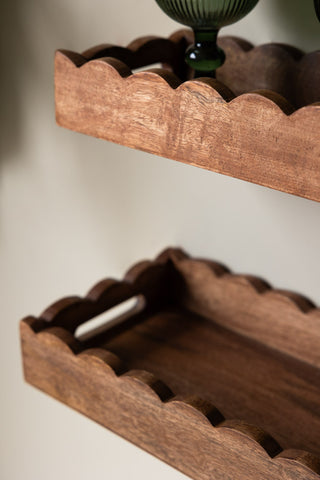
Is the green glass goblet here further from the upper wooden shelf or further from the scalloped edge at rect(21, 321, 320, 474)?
the scalloped edge at rect(21, 321, 320, 474)

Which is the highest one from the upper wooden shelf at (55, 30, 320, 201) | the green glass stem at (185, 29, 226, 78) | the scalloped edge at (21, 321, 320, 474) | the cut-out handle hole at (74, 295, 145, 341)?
the green glass stem at (185, 29, 226, 78)

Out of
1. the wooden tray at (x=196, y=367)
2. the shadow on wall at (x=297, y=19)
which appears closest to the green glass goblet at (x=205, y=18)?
the shadow on wall at (x=297, y=19)

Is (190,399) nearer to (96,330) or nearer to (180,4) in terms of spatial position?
(96,330)

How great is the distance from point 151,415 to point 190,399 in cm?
6

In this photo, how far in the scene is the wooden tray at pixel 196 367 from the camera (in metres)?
0.68

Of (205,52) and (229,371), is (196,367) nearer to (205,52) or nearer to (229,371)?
(229,371)

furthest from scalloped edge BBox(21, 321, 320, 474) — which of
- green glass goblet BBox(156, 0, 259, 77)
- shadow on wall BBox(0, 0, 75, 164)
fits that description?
shadow on wall BBox(0, 0, 75, 164)

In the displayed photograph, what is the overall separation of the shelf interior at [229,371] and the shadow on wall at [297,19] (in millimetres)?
386

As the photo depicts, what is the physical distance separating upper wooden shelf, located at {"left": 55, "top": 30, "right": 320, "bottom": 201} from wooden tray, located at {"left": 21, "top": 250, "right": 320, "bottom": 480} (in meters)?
0.24

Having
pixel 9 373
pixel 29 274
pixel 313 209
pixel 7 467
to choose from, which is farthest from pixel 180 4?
pixel 7 467

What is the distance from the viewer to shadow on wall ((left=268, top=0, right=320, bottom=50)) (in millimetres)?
780

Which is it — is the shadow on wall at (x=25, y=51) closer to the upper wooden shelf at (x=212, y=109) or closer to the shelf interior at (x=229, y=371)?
the upper wooden shelf at (x=212, y=109)

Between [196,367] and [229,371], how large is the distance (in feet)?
0.13

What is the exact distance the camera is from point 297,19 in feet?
2.60
